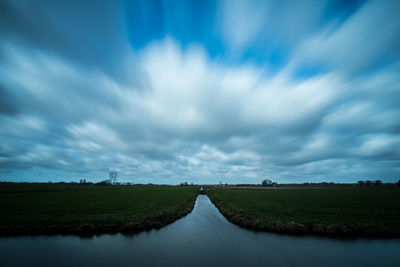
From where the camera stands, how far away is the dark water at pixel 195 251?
31.7ft

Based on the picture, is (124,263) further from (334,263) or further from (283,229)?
(283,229)

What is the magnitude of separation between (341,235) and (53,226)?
26.6m

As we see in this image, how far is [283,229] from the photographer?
49.8 ft

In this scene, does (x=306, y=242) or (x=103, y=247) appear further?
(x=306, y=242)

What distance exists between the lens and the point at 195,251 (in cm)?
1109

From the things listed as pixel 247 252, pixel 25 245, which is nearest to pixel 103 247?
pixel 25 245

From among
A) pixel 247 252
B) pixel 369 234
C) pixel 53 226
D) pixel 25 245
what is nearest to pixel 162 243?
pixel 247 252

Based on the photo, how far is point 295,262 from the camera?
974cm

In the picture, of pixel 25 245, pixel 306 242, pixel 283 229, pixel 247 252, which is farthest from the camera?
pixel 283 229

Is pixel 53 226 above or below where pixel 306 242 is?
above

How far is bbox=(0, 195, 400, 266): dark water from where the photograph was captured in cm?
966

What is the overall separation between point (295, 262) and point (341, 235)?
26.9 feet

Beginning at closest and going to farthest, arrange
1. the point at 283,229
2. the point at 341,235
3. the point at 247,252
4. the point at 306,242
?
the point at 247,252 → the point at 306,242 → the point at 341,235 → the point at 283,229

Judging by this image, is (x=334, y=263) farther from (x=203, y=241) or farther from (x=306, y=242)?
(x=203, y=241)
